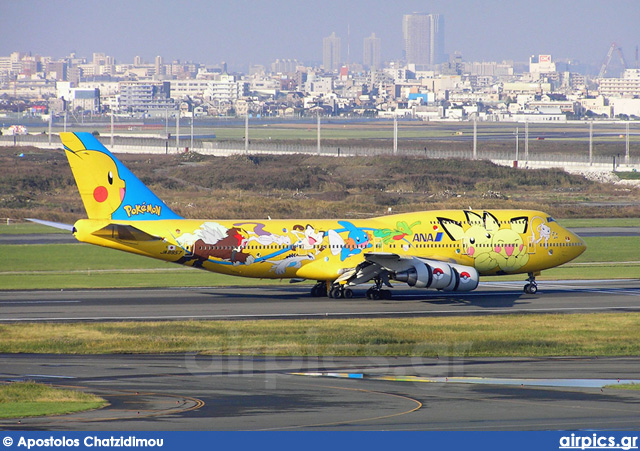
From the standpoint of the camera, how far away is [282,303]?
52.1 metres

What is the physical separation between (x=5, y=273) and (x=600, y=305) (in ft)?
137

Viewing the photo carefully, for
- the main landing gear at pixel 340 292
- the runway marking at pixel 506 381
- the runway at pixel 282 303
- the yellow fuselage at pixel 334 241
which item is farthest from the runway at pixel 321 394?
the main landing gear at pixel 340 292

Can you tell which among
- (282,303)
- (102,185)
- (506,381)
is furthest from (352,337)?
(102,185)

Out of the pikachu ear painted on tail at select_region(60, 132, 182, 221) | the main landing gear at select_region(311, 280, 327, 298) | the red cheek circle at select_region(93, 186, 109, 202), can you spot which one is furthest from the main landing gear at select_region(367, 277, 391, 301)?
the red cheek circle at select_region(93, 186, 109, 202)

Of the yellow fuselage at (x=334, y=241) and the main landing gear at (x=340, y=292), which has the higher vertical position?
the yellow fuselage at (x=334, y=241)

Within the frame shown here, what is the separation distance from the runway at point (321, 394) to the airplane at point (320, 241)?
17.0 metres

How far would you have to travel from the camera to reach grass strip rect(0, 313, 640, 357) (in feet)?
121

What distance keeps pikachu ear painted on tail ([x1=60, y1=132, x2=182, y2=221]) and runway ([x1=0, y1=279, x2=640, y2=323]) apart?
5.15m

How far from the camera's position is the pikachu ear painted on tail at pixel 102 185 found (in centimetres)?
5206

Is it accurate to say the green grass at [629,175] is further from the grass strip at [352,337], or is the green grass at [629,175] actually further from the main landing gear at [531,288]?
the grass strip at [352,337]

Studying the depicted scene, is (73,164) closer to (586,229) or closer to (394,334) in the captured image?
(394,334)

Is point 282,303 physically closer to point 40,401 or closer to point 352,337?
point 352,337

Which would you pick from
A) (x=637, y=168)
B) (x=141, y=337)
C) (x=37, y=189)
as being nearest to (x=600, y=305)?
(x=141, y=337)

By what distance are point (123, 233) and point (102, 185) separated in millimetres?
3299
